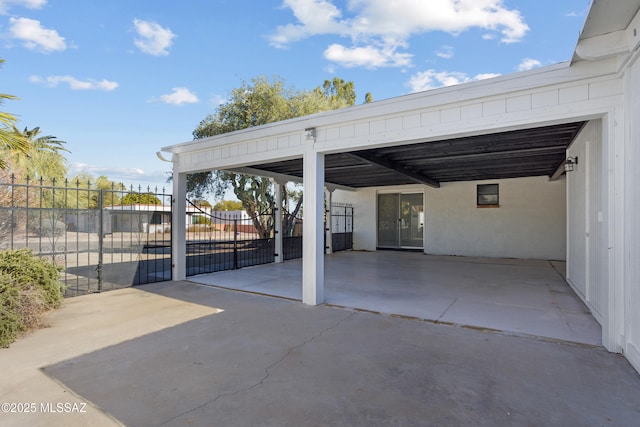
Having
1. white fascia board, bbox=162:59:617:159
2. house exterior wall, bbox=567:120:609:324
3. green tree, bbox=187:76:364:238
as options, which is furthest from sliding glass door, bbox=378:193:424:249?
white fascia board, bbox=162:59:617:159

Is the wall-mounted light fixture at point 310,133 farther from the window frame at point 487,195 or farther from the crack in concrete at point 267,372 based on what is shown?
the window frame at point 487,195

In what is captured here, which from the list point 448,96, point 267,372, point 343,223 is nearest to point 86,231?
point 267,372

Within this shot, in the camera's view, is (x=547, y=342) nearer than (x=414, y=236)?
Yes

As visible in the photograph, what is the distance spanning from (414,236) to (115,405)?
11569 mm

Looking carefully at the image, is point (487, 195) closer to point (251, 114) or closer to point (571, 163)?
point (571, 163)

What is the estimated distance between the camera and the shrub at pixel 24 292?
3426mm

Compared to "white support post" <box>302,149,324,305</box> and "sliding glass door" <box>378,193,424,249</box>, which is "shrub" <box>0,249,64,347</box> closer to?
"white support post" <box>302,149,324,305</box>

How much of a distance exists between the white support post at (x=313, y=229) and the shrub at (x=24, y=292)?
135 inches

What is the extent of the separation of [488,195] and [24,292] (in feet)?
39.5

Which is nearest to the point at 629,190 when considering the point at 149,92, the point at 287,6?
the point at 287,6

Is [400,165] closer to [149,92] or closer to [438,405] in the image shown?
[438,405]

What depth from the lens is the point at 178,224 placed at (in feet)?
22.6

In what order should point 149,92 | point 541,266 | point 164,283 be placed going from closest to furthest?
point 164,283 < point 541,266 < point 149,92

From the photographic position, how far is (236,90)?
12.8 m
